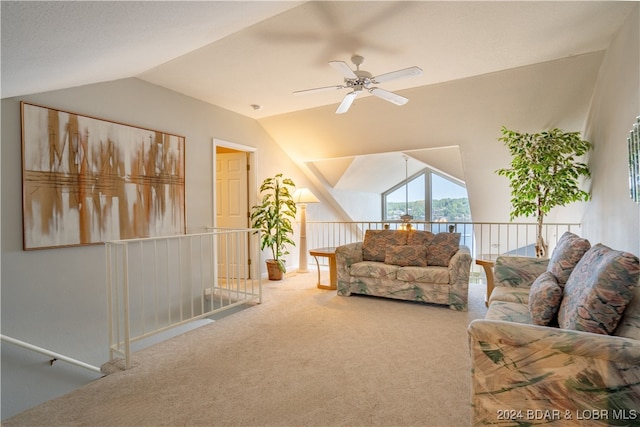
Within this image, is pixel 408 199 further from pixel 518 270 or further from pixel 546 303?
pixel 546 303

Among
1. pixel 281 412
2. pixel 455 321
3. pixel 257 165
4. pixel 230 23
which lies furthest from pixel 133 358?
pixel 257 165

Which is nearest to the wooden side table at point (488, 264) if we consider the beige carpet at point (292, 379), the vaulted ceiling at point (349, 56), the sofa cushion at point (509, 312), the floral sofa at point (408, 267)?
the floral sofa at point (408, 267)

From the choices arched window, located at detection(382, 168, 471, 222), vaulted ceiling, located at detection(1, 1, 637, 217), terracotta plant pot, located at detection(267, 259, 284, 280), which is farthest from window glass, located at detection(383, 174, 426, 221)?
terracotta plant pot, located at detection(267, 259, 284, 280)

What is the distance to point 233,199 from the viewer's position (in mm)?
5430

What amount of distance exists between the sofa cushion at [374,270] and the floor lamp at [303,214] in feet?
5.64

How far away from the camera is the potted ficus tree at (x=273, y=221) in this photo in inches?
200

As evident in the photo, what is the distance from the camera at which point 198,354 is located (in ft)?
8.49

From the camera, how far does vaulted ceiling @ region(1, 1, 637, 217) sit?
1.63 metres

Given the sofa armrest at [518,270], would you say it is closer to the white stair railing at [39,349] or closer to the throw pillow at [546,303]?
the throw pillow at [546,303]

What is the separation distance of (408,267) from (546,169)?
185 cm

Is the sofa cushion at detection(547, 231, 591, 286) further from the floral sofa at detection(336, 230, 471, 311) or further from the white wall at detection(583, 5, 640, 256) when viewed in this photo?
the floral sofa at detection(336, 230, 471, 311)

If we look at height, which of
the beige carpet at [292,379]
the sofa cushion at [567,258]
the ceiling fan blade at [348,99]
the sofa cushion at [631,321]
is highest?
the ceiling fan blade at [348,99]

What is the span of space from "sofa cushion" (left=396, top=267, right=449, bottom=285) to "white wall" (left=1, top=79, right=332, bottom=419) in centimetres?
266

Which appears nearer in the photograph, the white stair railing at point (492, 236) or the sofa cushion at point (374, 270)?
the sofa cushion at point (374, 270)
